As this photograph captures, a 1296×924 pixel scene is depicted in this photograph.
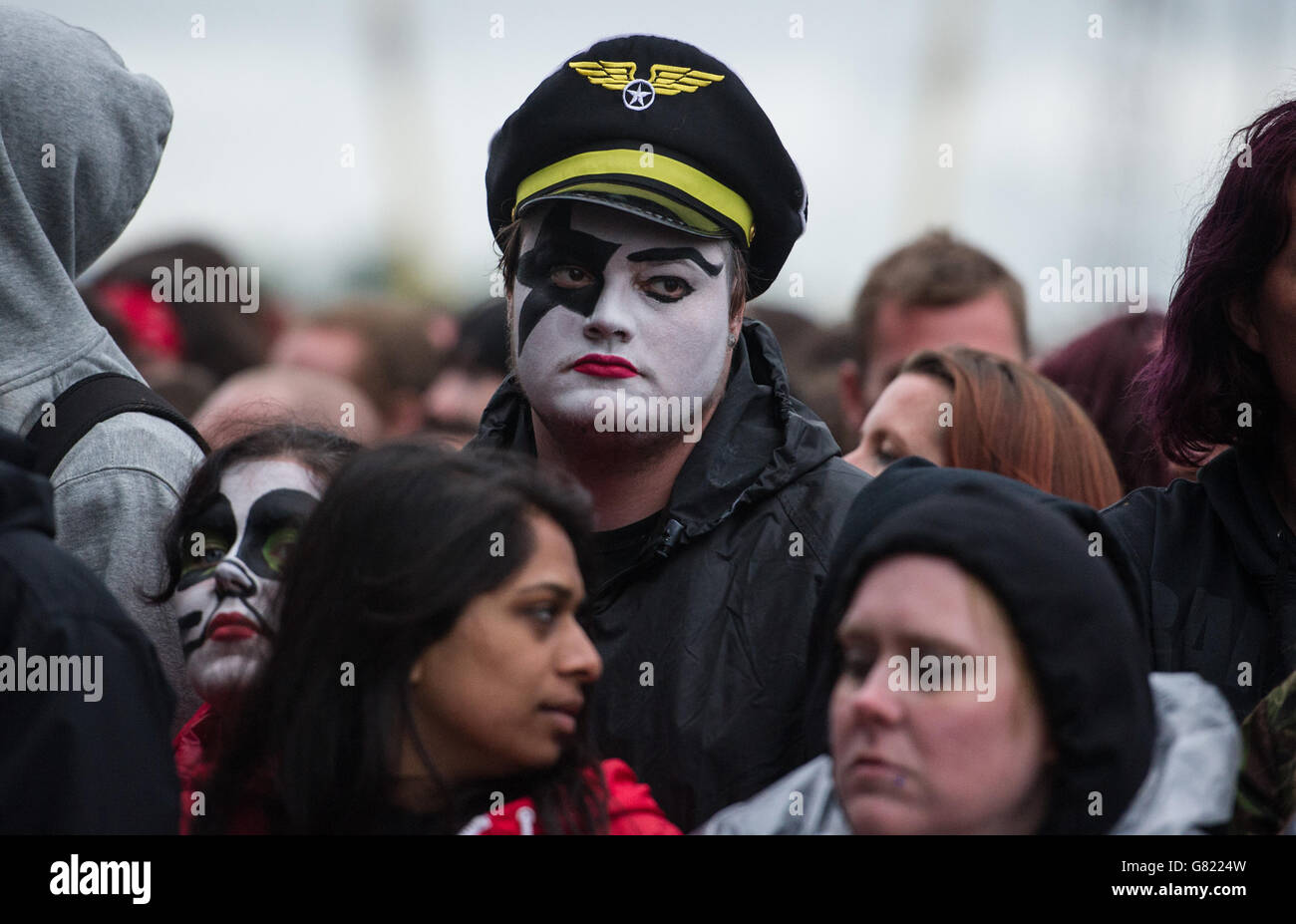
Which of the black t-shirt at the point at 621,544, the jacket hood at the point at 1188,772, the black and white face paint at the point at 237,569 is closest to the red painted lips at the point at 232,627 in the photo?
the black and white face paint at the point at 237,569

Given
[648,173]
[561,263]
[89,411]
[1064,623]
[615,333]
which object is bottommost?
[1064,623]

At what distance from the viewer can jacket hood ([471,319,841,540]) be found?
280 centimetres

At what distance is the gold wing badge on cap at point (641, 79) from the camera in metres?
2.84

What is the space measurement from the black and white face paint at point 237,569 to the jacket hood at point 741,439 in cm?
48

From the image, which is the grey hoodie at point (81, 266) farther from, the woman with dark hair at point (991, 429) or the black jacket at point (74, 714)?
the woman with dark hair at point (991, 429)

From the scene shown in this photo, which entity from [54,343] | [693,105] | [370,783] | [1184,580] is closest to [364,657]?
[370,783]

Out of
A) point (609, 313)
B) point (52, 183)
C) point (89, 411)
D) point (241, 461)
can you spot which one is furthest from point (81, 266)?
point (609, 313)

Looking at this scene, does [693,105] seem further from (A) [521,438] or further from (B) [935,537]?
(B) [935,537]

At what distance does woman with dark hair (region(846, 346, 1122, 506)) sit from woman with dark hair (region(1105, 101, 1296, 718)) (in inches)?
21.2

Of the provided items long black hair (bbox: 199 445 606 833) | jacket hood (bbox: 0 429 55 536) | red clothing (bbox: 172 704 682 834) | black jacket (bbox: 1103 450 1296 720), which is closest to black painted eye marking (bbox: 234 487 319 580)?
long black hair (bbox: 199 445 606 833)

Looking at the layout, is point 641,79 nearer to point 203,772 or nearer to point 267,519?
point 267,519

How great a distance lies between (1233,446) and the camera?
2.89 metres

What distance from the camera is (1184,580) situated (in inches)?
106

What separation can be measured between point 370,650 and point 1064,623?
98 cm
